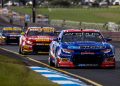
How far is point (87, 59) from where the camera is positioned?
19.3m

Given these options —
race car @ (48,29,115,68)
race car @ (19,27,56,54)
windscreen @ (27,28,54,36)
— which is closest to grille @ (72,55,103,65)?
race car @ (48,29,115,68)

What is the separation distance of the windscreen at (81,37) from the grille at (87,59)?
0.91 metres

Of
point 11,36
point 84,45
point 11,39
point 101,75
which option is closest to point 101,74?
point 101,75

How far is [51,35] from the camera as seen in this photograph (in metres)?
28.8

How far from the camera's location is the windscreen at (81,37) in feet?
65.9

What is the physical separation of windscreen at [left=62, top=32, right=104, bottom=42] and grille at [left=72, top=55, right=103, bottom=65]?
913mm

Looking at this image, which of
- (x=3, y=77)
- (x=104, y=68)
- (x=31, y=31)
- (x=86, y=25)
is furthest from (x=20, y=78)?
(x=86, y=25)

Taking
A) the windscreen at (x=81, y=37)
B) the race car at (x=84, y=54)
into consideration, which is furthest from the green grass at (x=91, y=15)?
the race car at (x=84, y=54)

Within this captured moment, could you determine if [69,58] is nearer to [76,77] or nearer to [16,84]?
[76,77]

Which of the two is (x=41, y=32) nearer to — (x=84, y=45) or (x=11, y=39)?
(x=84, y=45)

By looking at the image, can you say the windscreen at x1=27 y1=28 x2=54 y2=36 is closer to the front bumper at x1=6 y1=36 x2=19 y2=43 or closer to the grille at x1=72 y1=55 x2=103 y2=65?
the grille at x1=72 y1=55 x2=103 y2=65

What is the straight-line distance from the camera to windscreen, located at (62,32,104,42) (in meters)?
20.1

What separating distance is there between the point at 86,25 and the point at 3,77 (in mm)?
49730

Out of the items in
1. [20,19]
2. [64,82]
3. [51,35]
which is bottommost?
[20,19]
